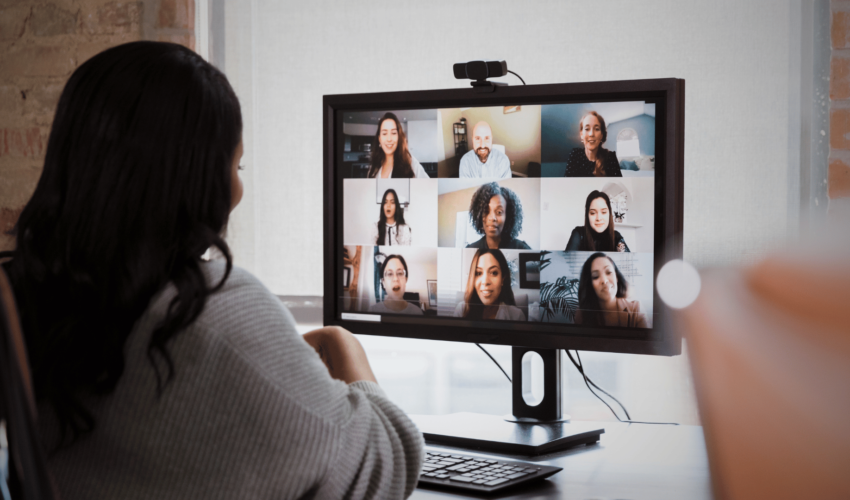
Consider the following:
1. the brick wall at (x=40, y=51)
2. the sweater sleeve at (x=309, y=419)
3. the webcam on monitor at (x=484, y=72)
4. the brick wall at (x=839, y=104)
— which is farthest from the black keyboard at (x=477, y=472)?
the brick wall at (x=40, y=51)

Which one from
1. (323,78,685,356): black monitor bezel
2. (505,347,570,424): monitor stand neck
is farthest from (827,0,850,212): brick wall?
(505,347,570,424): monitor stand neck

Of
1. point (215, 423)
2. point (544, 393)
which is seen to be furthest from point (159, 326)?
point (544, 393)

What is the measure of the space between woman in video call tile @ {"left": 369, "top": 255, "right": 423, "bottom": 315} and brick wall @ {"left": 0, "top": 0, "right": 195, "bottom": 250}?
730mm

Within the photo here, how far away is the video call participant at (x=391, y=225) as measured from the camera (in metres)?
1.17

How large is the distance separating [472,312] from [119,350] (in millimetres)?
632

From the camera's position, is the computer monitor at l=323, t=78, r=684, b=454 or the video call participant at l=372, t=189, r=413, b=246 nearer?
the computer monitor at l=323, t=78, r=684, b=454

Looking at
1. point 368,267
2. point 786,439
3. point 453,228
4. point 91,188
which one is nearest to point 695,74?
point 453,228

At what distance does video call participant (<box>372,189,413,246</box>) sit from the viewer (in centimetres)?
117

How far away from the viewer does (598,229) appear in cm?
106

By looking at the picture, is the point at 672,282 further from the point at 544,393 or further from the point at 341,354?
the point at 341,354

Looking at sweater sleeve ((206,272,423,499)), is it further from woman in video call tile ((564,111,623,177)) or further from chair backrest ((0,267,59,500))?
woman in video call tile ((564,111,623,177))

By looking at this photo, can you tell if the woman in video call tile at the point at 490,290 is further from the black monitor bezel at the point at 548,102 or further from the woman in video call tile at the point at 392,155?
the woman in video call tile at the point at 392,155

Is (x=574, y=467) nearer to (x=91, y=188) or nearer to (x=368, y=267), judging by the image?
(x=368, y=267)

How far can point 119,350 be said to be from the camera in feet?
1.98
